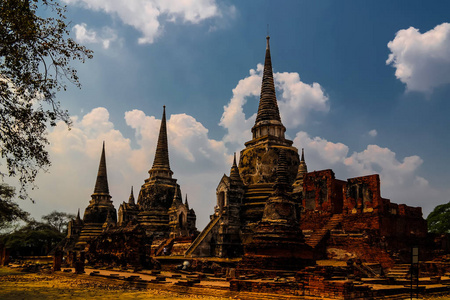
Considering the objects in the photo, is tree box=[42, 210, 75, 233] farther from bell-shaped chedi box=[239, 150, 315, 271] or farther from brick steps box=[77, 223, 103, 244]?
bell-shaped chedi box=[239, 150, 315, 271]

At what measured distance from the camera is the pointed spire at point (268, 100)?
3409cm

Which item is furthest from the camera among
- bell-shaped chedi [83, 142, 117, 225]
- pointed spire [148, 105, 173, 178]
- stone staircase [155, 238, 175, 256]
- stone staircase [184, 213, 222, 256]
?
bell-shaped chedi [83, 142, 117, 225]

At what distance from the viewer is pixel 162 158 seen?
4484 centimetres

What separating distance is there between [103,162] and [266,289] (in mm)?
43005

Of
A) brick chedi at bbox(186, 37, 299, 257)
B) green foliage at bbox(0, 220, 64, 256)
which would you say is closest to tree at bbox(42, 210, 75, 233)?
green foliage at bbox(0, 220, 64, 256)

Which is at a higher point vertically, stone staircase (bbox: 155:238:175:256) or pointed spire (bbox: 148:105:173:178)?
pointed spire (bbox: 148:105:173:178)

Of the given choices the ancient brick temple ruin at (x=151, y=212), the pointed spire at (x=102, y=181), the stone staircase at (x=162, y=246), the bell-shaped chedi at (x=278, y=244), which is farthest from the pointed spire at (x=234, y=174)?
the pointed spire at (x=102, y=181)

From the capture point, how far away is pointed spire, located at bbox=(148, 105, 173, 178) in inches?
1737

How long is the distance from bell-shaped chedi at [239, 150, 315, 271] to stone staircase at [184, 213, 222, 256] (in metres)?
9.62

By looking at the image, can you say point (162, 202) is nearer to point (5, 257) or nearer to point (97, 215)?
point (97, 215)

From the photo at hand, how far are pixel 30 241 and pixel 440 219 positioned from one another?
45.5 metres

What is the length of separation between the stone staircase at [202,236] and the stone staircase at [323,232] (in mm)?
8033

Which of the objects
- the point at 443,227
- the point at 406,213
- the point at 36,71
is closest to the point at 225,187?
the point at 406,213

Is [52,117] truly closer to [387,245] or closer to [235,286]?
[235,286]
